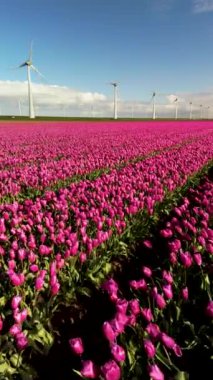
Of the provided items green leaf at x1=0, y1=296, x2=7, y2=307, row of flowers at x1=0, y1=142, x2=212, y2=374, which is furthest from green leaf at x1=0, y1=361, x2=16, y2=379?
green leaf at x1=0, y1=296, x2=7, y2=307

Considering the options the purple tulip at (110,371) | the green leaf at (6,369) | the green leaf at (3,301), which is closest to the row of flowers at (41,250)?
the green leaf at (3,301)

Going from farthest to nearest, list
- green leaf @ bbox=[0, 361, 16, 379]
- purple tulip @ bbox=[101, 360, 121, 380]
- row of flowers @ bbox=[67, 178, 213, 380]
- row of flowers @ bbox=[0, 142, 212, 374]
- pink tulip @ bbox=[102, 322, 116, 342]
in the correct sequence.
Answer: row of flowers @ bbox=[0, 142, 212, 374], green leaf @ bbox=[0, 361, 16, 379], pink tulip @ bbox=[102, 322, 116, 342], row of flowers @ bbox=[67, 178, 213, 380], purple tulip @ bbox=[101, 360, 121, 380]

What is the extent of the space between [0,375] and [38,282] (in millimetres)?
880

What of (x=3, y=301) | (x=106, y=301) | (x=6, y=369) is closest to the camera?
Answer: (x=6, y=369)

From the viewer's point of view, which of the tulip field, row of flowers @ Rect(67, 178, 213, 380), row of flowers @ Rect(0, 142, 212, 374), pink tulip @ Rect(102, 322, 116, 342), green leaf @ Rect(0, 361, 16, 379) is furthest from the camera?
row of flowers @ Rect(0, 142, 212, 374)

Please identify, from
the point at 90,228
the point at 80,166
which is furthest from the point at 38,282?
the point at 80,166

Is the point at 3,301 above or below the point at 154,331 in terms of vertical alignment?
below

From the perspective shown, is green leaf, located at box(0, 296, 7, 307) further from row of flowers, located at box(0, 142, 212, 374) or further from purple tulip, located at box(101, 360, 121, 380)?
purple tulip, located at box(101, 360, 121, 380)

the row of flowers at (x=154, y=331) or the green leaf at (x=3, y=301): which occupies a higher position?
the row of flowers at (x=154, y=331)

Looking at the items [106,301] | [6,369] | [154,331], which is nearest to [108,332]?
[154,331]

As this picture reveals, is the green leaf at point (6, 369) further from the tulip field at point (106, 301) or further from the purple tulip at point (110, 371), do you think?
the purple tulip at point (110, 371)

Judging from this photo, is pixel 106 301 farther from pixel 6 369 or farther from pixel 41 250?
pixel 6 369

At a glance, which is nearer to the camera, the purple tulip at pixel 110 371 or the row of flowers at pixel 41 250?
the purple tulip at pixel 110 371

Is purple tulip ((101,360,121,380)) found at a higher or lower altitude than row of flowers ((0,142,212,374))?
higher
